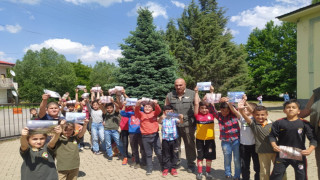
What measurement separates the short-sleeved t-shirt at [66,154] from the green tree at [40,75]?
1574 inches

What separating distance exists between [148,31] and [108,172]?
1033 cm

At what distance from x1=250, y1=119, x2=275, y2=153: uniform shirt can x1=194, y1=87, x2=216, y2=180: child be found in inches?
40.7

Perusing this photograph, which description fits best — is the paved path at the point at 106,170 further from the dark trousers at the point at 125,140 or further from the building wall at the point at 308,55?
the building wall at the point at 308,55

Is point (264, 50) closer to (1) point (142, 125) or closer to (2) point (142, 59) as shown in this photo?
(2) point (142, 59)

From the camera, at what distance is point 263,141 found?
360 cm

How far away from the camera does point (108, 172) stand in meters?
5.14

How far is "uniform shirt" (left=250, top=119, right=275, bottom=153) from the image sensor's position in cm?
358

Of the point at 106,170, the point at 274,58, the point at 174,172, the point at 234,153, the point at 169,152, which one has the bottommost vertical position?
the point at 106,170

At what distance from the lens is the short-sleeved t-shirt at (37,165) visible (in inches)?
106

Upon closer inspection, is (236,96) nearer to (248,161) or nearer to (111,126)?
(248,161)

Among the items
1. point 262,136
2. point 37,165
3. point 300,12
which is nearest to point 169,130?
point 262,136

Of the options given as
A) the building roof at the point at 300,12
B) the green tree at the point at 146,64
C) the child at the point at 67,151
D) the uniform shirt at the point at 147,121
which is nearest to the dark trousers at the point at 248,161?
the uniform shirt at the point at 147,121

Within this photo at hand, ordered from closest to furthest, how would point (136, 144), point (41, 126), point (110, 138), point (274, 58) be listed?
point (41, 126) < point (136, 144) < point (110, 138) < point (274, 58)

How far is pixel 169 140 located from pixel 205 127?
0.88 m
